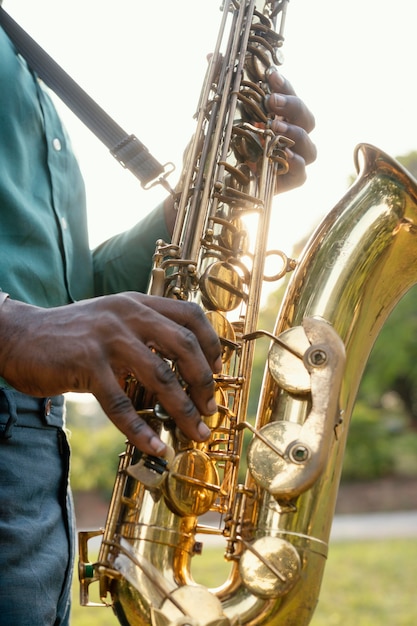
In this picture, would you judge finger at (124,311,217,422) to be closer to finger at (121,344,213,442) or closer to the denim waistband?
finger at (121,344,213,442)

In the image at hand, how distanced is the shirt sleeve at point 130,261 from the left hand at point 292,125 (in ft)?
1.48

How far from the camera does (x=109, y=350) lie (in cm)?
132

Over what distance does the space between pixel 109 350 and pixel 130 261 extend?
109 centimetres

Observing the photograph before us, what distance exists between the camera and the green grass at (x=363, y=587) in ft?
19.0

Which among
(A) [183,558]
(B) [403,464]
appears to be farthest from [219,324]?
(B) [403,464]

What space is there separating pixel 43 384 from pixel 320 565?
78 cm

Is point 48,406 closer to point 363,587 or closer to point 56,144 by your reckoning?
point 56,144

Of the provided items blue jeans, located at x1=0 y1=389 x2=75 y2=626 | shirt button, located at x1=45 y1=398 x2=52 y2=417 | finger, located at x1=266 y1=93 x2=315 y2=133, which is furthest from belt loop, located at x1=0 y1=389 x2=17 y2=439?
finger, located at x1=266 y1=93 x2=315 y2=133

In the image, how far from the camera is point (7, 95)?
6.32 feet

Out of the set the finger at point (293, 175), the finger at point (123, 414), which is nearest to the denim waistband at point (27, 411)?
the finger at point (123, 414)

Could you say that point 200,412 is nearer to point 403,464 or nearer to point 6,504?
point 6,504

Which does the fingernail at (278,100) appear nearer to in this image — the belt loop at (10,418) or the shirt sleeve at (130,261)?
the shirt sleeve at (130,261)

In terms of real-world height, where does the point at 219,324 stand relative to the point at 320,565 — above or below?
above

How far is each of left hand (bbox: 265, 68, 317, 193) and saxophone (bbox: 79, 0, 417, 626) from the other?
1.8 inches
